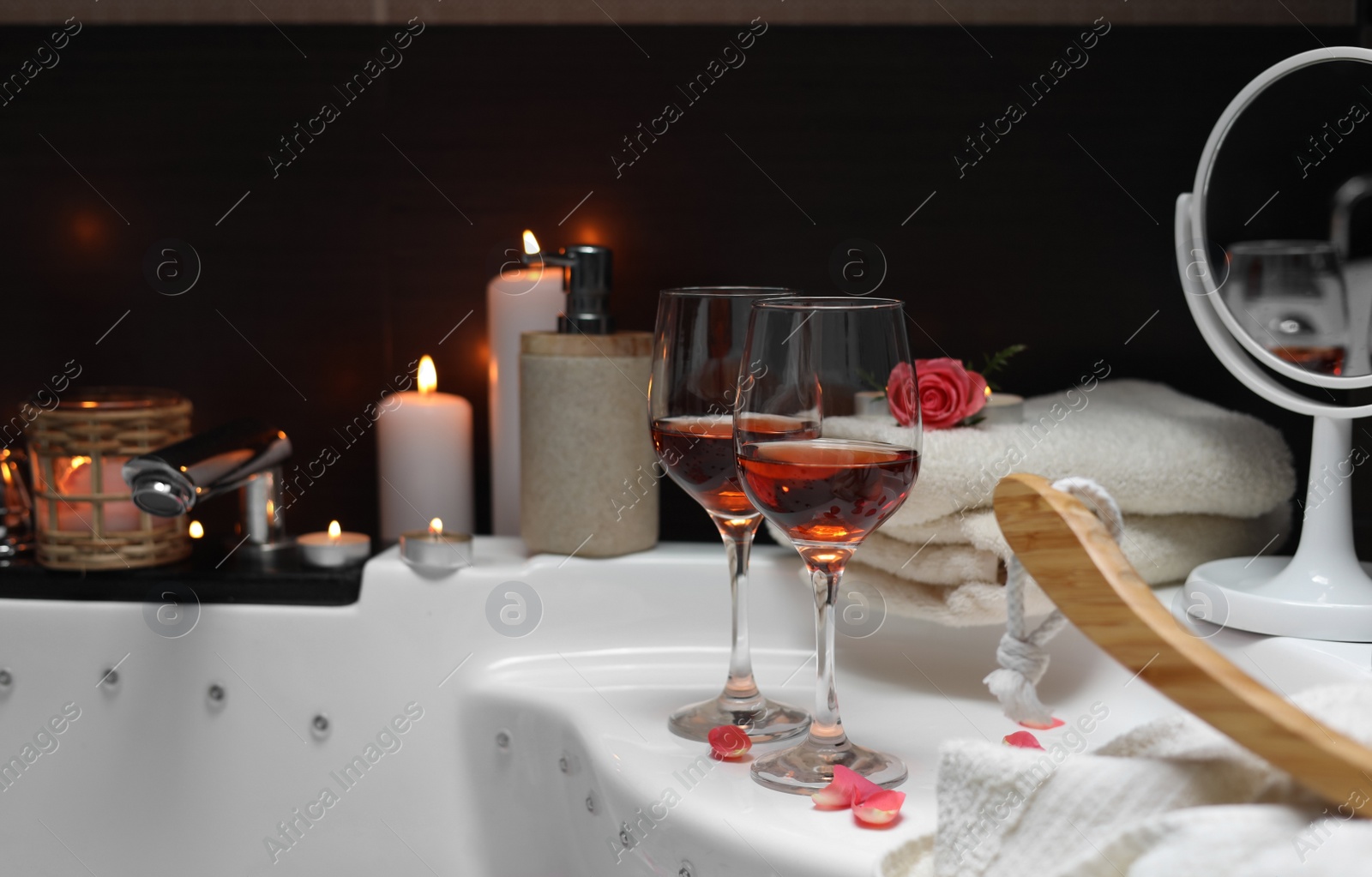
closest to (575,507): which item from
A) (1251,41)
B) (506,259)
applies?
(506,259)

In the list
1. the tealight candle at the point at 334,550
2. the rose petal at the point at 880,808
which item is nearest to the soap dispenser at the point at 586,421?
the tealight candle at the point at 334,550

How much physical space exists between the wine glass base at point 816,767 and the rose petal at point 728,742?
2cm

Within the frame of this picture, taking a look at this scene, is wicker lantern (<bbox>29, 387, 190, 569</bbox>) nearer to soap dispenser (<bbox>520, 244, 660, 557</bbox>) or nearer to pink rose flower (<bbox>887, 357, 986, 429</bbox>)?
soap dispenser (<bbox>520, 244, 660, 557</bbox>)

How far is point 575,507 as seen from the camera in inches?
32.8

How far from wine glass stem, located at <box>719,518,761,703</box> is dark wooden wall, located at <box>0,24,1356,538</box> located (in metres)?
0.26

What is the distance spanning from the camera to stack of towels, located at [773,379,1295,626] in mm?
705

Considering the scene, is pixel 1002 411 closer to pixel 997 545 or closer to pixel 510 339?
pixel 997 545

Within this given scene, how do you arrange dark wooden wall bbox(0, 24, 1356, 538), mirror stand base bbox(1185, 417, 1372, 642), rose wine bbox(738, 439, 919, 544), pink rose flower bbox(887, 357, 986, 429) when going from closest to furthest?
rose wine bbox(738, 439, 919, 544), mirror stand base bbox(1185, 417, 1372, 642), pink rose flower bbox(887, 357, 986, 429), dark wooden wall bbox(0, 24, 1356, 538)

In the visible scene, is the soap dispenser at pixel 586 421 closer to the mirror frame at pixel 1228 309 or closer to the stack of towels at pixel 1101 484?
the stack of towels at pixel 1101 484

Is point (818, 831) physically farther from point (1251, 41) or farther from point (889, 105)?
point (1251, 41)

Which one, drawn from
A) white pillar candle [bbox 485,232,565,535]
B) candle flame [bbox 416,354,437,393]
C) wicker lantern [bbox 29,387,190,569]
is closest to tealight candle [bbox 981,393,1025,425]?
white pillar candle [bbox 485,232,565,535]

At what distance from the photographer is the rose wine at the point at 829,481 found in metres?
0.53

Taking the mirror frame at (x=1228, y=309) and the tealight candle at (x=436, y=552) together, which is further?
the tealight candle at (x=436, y=552)

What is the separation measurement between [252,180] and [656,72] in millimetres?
351
